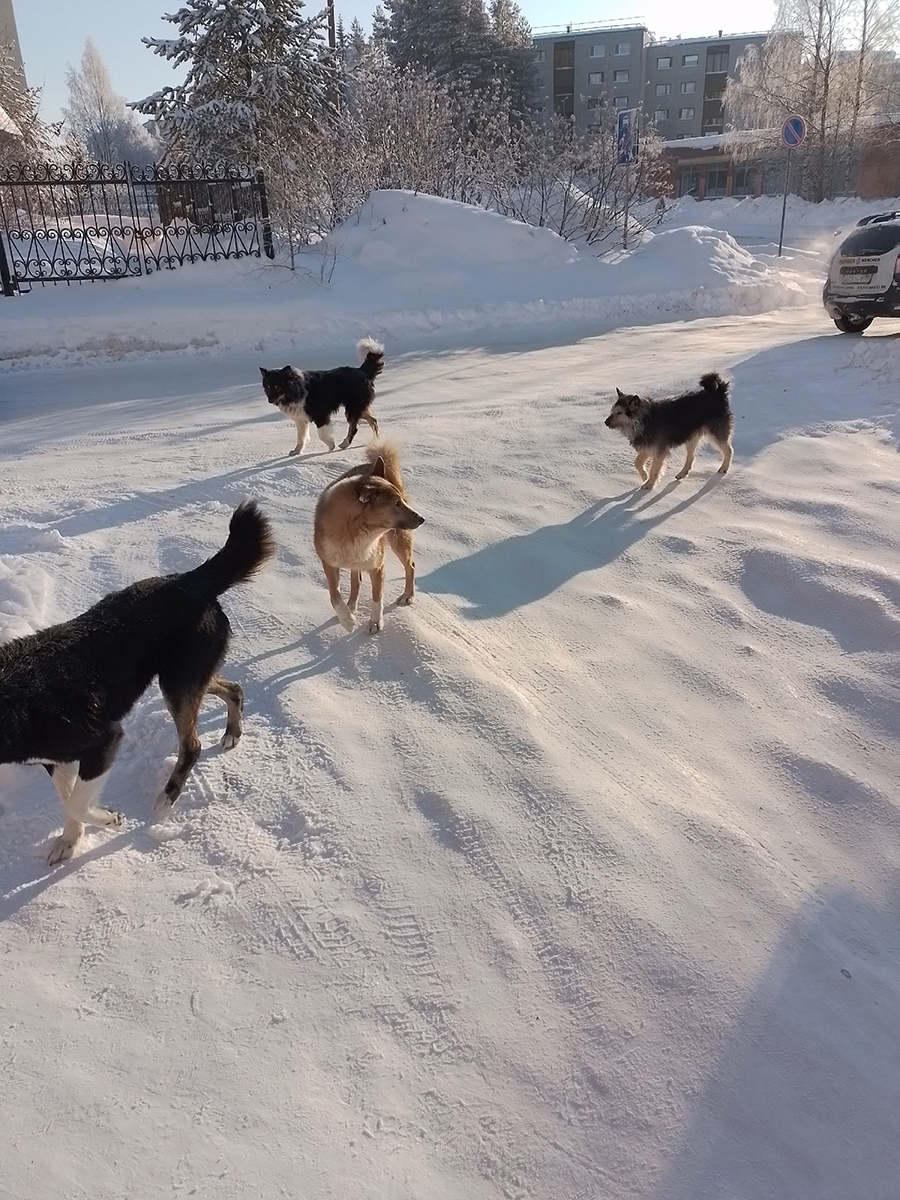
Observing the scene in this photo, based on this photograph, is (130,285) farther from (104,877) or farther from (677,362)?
(104,877)

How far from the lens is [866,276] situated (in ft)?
35.9

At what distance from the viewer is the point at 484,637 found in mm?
4215

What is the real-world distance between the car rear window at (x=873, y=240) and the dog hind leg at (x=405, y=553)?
1058 centimetres

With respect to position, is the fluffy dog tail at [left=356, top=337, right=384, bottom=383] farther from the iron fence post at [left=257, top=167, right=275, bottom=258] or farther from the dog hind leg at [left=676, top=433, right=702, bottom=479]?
the iron fence post at [left=257, top=167, right=275, bottom=258]

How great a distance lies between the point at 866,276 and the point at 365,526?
10.8m

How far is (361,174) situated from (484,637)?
17759 mm

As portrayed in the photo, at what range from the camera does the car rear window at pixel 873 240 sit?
427 inches

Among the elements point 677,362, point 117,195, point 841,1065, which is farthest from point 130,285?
point 841,1065

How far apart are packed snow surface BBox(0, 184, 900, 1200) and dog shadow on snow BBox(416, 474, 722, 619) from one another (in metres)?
0.04

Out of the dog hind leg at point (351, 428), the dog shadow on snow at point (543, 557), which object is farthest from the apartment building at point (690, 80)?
the dog shadow on snow at point (543, 557)

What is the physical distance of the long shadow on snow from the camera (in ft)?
6.04

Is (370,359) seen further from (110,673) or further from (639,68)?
(639,68)

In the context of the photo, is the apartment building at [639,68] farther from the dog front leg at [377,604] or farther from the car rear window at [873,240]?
the dog front leg at [377,604]

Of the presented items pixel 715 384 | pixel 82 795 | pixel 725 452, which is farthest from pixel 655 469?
pixel 82 795
